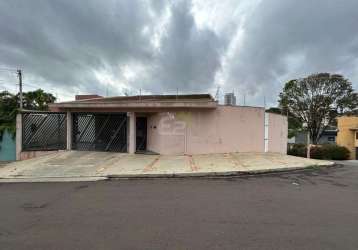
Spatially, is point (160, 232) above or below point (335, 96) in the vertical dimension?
below

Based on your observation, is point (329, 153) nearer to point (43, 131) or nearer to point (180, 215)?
point (43, 131)

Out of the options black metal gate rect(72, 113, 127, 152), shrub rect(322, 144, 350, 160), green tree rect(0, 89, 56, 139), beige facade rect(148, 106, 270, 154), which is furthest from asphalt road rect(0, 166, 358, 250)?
shrub rect(322, 144, 350, 160)

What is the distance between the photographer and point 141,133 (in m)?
16.4

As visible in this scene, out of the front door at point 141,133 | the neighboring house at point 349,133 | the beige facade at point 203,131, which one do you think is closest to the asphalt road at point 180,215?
the beige facade at point 203,131

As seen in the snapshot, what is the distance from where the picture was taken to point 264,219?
15.2 ft

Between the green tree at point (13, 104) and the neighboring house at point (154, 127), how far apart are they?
202cm

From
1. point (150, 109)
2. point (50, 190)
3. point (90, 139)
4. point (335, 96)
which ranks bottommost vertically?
point (50, 190)

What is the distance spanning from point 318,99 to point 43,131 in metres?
33.0

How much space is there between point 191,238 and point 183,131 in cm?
1013

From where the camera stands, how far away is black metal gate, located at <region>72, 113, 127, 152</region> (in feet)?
49.1

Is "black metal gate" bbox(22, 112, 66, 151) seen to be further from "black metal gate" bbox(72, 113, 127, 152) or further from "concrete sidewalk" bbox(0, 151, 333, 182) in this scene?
"concrete sidewalk" bbox(0, 151, 333, 182)

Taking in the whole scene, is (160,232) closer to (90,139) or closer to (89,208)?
(89,208)

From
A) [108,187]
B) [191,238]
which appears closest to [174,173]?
[108,187]

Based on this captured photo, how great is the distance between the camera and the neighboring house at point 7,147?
15000 mm
